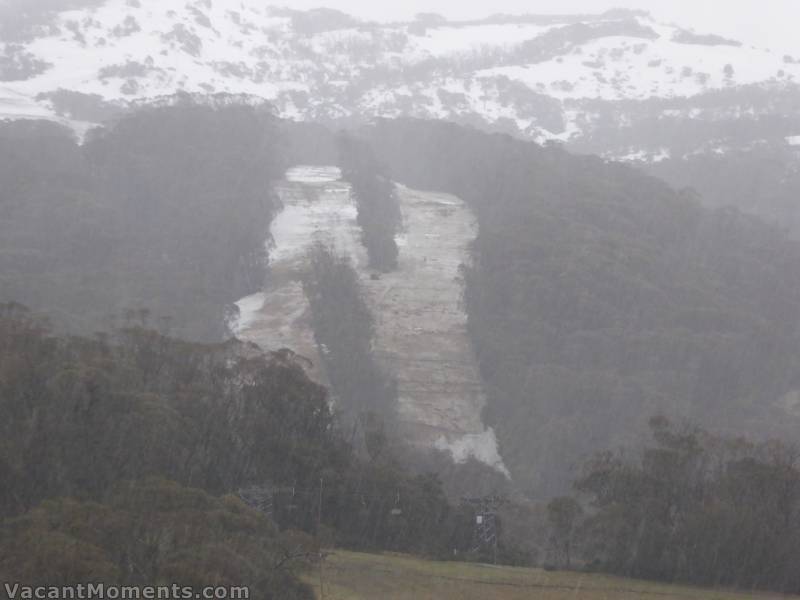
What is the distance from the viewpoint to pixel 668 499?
28.0 meters

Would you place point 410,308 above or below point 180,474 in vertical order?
below

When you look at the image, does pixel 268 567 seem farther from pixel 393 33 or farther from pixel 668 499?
pixel 393 33

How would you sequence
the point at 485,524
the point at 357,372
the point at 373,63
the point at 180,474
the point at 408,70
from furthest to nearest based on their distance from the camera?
the point at 373,63
the point at 408,70
the point at 357,372
the point at 485,524
the point at 180,474

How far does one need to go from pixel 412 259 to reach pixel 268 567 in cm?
5254

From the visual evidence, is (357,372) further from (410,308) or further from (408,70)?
(408,70)

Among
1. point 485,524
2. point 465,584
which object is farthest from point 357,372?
point 465,584

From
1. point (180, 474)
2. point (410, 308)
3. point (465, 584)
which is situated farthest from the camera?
point (410, 308)

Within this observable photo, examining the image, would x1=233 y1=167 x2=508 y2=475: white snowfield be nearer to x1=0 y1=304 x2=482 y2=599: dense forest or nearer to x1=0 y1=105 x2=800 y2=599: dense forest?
x1=0 y1=105 x2=800 y2=599: dense forest

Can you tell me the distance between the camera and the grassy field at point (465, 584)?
22531 millimetres

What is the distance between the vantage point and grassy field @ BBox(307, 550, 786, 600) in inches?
887

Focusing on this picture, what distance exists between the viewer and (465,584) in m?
23.8

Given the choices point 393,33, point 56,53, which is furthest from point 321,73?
point 56,53

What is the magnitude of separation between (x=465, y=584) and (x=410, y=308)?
37.9m

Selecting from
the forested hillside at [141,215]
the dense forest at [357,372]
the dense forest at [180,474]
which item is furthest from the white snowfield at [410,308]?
the dense forest at [180,474]
